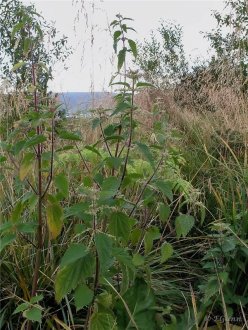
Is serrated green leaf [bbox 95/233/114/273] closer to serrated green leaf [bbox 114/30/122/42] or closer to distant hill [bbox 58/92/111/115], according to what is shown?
serrated green leaf [bbox 114/30/122/42]

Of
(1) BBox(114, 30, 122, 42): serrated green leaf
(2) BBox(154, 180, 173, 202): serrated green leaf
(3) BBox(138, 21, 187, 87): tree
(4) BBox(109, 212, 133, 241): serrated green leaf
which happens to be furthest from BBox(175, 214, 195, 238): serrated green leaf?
(3) BBox(138, 21, 187, 87): tree

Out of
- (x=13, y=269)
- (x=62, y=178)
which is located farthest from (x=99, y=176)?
(x=13, y=269)

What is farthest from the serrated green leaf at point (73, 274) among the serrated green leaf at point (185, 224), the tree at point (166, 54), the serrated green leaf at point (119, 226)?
the tree at point (166, 54)

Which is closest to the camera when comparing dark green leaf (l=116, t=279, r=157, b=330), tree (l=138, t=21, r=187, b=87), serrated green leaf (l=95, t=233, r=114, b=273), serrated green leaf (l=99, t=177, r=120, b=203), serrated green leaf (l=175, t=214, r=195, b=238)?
serrated green leaf (l=95, t=233, r=114, b=273)

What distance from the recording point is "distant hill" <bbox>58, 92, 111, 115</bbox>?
4.10m

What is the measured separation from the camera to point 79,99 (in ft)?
15.3

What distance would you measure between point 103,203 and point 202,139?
9.15 ft

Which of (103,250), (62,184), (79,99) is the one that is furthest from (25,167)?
(79,99)

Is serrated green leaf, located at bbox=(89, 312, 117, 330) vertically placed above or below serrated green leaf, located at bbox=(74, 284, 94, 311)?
below

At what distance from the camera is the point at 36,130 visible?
1592 mm

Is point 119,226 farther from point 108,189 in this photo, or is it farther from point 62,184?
point 62,184

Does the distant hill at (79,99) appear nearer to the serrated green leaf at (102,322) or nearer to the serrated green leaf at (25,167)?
the serrated green leaf at (25,167)

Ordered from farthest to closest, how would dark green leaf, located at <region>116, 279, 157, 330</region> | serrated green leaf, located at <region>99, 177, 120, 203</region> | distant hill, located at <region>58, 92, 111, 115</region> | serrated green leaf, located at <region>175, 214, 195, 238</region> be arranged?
distant hill, located at <region>58, 92, 111, 115</region>, dark green leaf, located at <region>116, 279, 157, 330</region>, serrated green leaf, located at <region>175, 214, 195, 238</region>, serrated green leaf, located at <region>99, 177, 120, 203</region>

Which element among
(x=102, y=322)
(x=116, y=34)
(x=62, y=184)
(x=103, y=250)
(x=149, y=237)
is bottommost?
(x=102, y=322)
